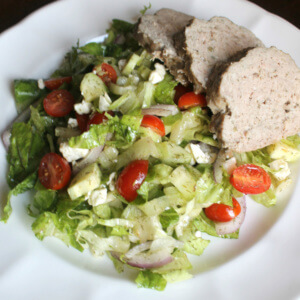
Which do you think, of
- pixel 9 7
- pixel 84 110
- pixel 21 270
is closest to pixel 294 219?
pixel 84 110

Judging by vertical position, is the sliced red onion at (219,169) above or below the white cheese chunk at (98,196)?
above

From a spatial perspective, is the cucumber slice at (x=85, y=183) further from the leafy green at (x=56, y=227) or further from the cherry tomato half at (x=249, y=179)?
the cherry tomato half at (x=249, y=179)

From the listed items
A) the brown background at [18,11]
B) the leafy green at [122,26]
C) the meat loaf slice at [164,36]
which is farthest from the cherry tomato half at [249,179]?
the brown background at [18,11]

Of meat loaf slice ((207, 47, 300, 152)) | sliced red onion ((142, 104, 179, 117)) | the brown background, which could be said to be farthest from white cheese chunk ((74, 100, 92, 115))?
the brown background

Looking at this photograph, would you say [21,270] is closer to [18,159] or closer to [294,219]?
[18,159]

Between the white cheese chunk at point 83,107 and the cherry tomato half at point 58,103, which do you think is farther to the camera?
the cherry tomato half at point 58,103

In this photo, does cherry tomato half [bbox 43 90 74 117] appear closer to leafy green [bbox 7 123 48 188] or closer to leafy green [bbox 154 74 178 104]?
leafy green [bbox 7 123 48 188]
